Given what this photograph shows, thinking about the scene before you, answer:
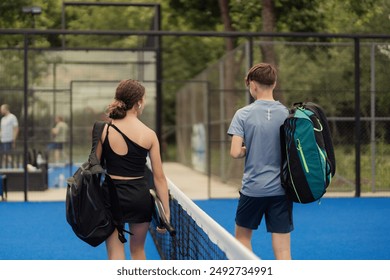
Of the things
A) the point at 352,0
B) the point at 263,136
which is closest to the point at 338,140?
the point at 352,0

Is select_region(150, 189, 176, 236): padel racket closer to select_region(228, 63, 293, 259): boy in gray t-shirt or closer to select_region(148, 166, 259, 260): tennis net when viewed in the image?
select_region(148, 166, 259, 260): tennis net

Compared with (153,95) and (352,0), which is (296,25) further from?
(153,95)

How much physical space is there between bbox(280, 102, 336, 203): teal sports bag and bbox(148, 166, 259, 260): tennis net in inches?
24.8

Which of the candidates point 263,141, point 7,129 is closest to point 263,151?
point 263,141

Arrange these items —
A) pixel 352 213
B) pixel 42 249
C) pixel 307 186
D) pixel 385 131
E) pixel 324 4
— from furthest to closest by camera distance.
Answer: pixel 324 4 < pixel 385 131 < pixel 352 213 < pixel 42 249 < pixel 307 186

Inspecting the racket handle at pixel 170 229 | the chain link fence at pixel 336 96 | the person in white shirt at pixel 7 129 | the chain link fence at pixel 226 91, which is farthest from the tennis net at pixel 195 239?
the person in white shirt at pixel 7 129

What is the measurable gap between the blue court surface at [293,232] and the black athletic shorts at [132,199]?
12.0 ft

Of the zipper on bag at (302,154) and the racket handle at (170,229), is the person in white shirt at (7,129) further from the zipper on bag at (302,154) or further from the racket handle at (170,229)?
the zipper on bag at (302,154)

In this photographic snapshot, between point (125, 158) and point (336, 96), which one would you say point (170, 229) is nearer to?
point (125, 158)

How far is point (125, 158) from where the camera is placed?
5184mm

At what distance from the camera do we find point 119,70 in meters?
19.5

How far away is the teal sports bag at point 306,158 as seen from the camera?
5.25m

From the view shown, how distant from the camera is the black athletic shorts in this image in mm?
5199

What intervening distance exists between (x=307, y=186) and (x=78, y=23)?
99.7 ft
